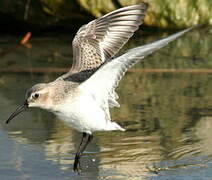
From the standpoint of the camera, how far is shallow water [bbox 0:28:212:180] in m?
5.24

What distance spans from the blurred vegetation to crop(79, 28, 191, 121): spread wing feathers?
4435 mm

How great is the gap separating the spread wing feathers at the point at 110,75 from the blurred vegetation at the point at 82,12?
4.44 metres

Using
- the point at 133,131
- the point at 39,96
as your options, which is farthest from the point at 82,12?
the point at 39,96

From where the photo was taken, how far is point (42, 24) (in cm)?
1023

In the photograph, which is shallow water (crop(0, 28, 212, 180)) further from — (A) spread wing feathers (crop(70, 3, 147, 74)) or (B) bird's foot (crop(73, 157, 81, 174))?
(A) spread wing feathers (crop(70, 3, 147, 74))

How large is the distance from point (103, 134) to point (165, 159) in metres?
1.01

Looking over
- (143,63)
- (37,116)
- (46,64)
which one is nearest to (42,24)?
(46,64)

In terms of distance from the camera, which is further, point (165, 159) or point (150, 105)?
point (150, 105)

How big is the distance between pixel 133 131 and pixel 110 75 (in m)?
1.22

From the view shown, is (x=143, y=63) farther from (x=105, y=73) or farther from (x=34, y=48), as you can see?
(x=105, y=73)

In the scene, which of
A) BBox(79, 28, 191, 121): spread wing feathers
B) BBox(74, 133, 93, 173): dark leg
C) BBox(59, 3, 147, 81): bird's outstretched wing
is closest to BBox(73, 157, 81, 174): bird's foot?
BBox(74, 133, 93, 173): dark leg

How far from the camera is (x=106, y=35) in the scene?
21.3 ft

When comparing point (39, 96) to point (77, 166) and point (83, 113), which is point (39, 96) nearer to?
point (83, 113)

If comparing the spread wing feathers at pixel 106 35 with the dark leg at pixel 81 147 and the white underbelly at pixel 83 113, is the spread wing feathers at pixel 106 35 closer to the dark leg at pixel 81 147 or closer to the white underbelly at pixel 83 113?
the dark leg at pixel 81 147
